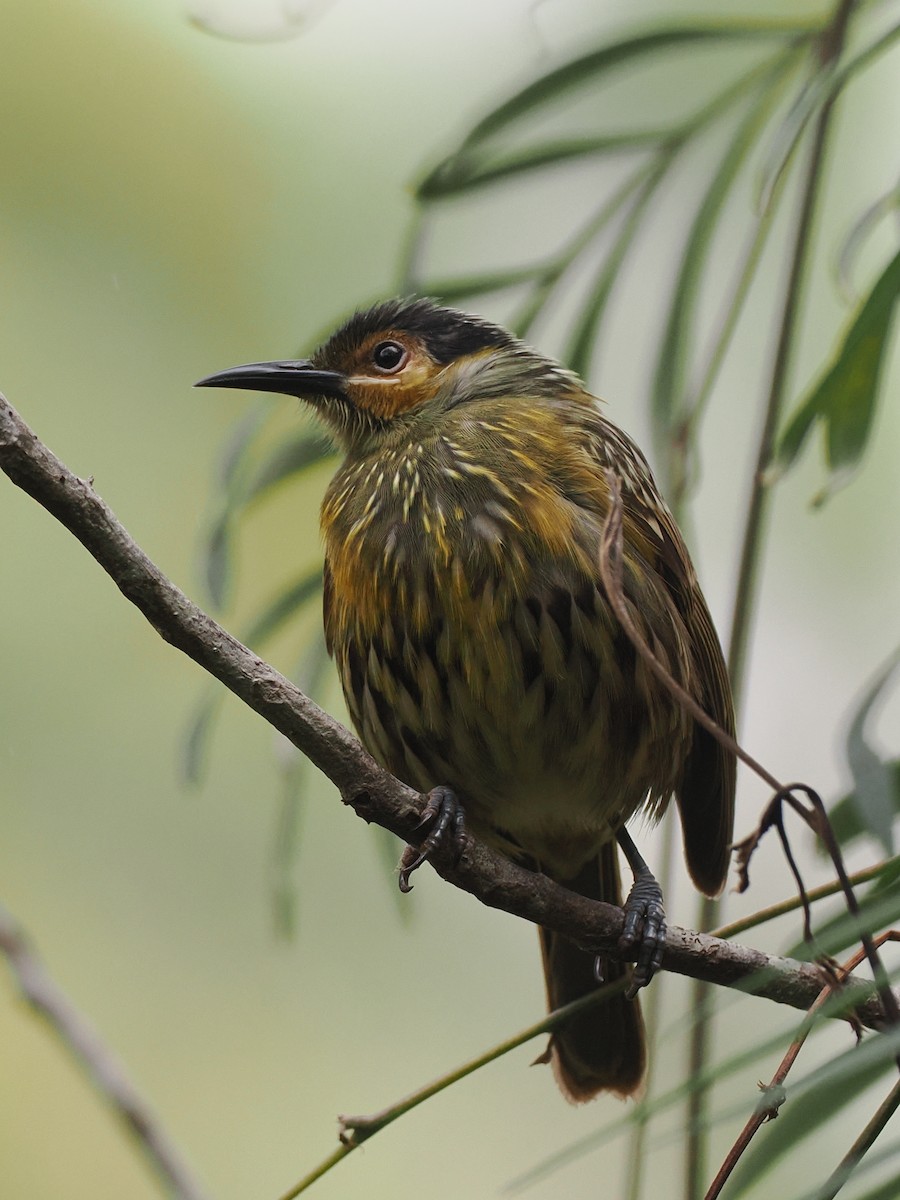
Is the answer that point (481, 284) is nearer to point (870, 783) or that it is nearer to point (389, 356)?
point (389, 356)

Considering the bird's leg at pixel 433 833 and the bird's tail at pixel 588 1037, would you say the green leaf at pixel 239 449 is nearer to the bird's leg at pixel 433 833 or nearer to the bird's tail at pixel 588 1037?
the bird's leg at pixel 433 833

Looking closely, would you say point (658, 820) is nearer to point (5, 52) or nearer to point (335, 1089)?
point (335, 1089)

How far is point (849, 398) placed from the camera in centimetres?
165

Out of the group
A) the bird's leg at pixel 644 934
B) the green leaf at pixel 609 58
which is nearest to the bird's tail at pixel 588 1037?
the bird's leg at pixel 644 934

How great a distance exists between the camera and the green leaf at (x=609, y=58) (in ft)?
6.82

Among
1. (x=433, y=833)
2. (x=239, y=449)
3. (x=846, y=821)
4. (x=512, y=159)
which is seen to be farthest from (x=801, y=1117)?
(x=512, y=159)

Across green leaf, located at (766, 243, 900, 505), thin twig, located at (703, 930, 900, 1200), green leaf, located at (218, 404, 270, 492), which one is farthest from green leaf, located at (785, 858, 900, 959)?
green leaf, located at (218, 404, 270, 492)

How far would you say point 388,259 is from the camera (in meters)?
3.32

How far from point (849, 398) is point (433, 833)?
0.76 m

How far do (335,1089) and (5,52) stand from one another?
2.66m

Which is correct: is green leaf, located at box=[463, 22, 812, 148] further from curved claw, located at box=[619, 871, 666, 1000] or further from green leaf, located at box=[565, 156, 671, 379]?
curved claw, located at box=[619, 871, 666, 1000]

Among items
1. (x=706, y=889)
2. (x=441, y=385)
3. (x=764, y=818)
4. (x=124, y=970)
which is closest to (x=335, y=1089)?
(x=124, y=970)

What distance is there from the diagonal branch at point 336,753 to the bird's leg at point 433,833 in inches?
0.6

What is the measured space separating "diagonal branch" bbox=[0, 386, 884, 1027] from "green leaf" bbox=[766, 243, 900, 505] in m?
0.58
